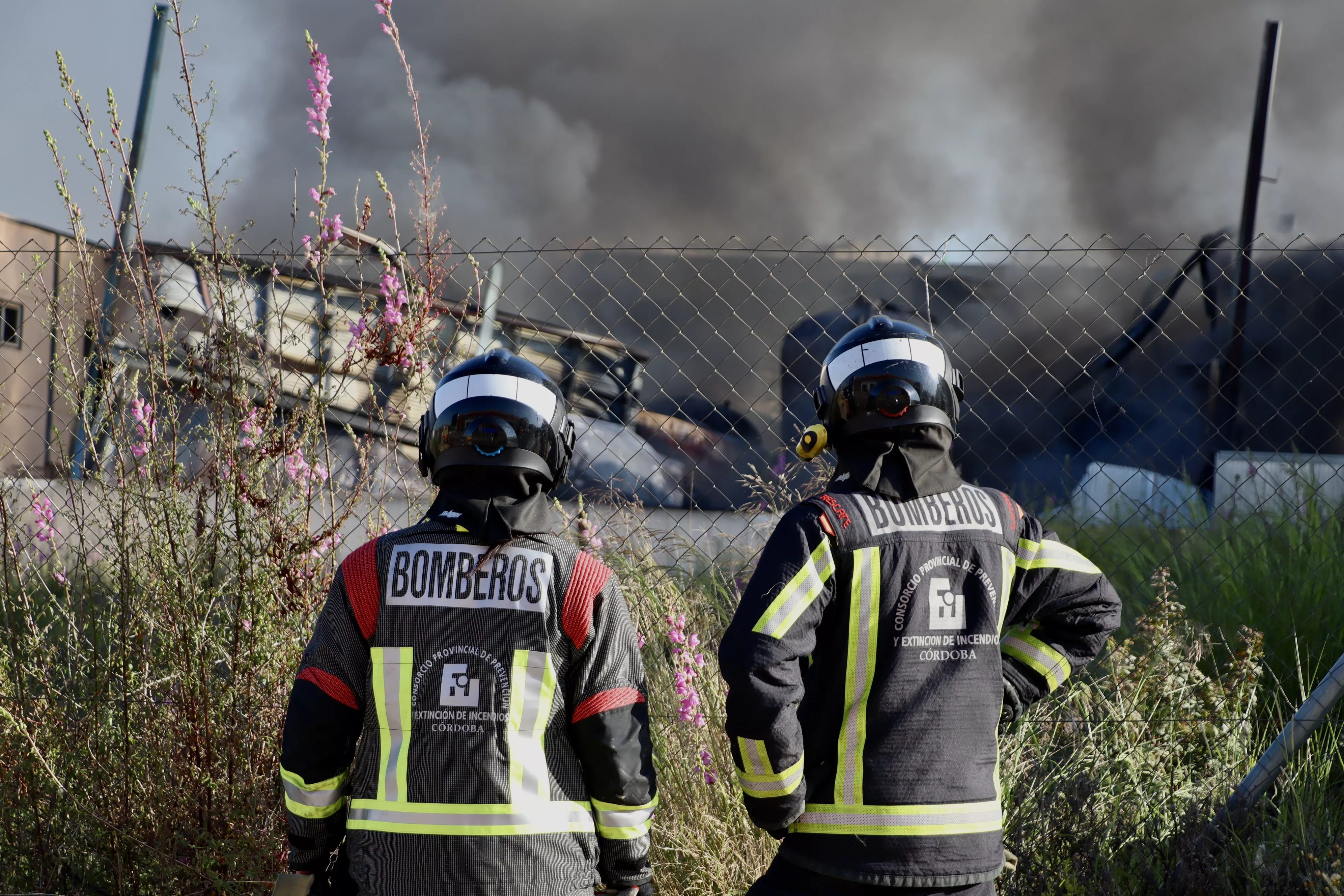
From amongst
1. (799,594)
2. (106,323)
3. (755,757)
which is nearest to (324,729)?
(755,757)

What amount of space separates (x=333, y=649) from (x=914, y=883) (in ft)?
3.59

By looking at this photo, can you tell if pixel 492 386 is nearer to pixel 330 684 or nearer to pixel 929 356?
pixel 330 684

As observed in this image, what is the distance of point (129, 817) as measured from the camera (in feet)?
8.26

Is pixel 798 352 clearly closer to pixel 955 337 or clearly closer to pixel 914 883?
pixel 955 337

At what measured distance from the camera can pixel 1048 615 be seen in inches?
78.0

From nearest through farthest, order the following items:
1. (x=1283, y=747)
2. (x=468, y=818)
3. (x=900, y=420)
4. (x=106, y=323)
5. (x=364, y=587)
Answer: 1. (x=468, y=818)
2. (x=364, y=587)
3. (x=900, y=420)
4. (x=1283, y=747)
5. (x=106, y=323)

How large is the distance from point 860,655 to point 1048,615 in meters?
0.50

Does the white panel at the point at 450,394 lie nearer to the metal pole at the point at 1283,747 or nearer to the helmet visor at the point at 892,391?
the helmet visor at the point at 892,391

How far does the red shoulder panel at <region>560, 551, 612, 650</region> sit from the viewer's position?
1705 mm

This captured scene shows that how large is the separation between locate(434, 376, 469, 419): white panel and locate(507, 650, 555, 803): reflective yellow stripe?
48 cm

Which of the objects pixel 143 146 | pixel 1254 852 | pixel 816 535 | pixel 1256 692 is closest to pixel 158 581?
pixel 816 535

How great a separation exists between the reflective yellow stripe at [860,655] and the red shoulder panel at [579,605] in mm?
457

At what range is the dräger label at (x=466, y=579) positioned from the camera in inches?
66.5

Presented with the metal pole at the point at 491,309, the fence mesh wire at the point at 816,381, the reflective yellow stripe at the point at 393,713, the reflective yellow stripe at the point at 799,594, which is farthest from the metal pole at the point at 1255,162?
the reflective yellow stripe at the point at 393,713
